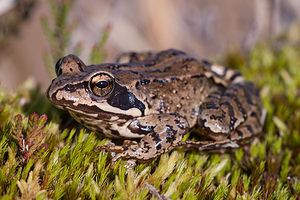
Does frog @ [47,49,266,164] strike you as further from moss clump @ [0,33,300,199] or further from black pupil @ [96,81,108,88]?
moss clump @ [0,33,300,199]

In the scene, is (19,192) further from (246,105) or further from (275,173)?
(246,105)

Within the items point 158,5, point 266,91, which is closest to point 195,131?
point 266,91

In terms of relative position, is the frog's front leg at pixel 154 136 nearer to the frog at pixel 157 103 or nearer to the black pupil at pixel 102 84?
the frog at pixel 157 103

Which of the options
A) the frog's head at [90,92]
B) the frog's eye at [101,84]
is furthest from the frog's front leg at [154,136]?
the frog's eye at [101,84]

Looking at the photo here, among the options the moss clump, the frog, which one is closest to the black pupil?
the frog

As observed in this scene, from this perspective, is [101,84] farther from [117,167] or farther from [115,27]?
[115,27]

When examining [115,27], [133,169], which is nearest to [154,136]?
[133,169]
